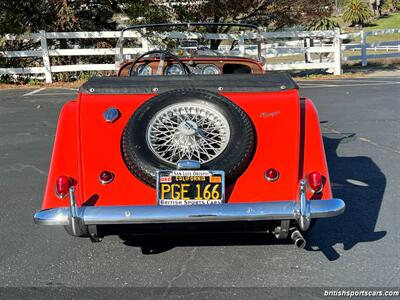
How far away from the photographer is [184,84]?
13.6ft

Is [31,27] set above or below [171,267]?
above

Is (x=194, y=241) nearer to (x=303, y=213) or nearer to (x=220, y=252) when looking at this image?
(x=220, y=252)

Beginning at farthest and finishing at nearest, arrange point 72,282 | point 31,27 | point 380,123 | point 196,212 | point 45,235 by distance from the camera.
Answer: point 31,27
point 380,123
point 45,235
point 72,282
point 196,212

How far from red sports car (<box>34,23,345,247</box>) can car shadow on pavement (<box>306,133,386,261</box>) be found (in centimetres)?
67

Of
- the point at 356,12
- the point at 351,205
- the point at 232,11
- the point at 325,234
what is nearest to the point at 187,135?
the point at 325,234

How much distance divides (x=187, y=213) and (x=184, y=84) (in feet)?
4.02

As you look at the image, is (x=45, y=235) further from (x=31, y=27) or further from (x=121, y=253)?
(x=31, y=27)

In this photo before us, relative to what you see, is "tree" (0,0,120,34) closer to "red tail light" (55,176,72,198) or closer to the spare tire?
the spare tire

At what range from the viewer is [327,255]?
12.9ft

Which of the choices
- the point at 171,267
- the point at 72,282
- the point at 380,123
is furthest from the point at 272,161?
the point at 380,123

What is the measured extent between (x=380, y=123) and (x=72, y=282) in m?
6.46

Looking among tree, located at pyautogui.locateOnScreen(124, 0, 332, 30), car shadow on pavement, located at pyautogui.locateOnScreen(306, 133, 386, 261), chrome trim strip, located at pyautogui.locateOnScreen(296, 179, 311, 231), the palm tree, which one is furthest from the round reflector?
the palm tree
